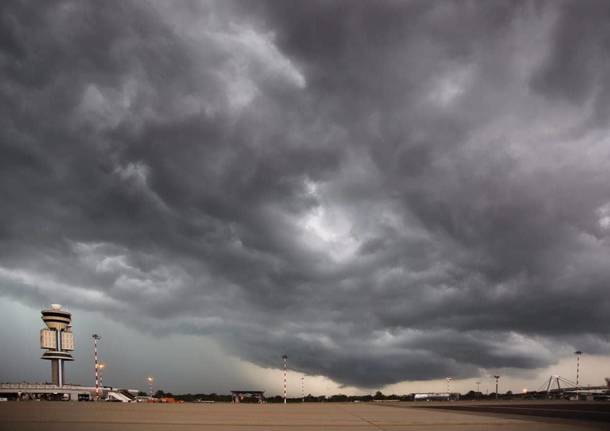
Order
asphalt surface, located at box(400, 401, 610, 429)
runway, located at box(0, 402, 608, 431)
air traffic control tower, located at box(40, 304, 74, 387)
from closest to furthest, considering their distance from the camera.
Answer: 1. runway, located at box(0, 402, 608, 431)
2. asphalt surface, located at box(400, 401, 610, 429)
3. air traffic control tower, located at box(40, 304, 74, 387)

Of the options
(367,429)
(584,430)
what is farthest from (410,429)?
(584,430)

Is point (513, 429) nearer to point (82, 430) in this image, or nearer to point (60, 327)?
point (82, 430)

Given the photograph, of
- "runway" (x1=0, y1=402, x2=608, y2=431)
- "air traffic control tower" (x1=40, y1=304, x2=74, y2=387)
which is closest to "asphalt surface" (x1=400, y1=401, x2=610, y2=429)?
"runway" (x1=0, y1=402, x2=608, y2=431)

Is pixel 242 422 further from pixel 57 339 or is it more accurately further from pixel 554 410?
pixel 57 339

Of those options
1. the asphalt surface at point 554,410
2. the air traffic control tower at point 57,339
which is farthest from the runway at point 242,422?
the air traffic control tower at point 57,339

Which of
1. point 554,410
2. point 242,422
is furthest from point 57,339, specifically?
point 554,410

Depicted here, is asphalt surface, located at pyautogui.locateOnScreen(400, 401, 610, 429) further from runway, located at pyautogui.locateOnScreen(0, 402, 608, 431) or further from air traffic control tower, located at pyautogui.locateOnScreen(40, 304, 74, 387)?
air traffic control tower, located at pyautogui.locateOnScreen(40, 304, 74, 387)

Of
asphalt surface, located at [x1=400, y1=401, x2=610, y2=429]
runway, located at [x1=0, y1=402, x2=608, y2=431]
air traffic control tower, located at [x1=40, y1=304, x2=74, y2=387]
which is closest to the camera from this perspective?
runway, located at [x1=0, y1=402, x2=608, y2=431]

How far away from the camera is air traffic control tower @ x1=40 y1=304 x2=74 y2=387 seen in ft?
524

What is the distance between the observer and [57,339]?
163500mm

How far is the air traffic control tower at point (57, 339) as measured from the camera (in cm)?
15985

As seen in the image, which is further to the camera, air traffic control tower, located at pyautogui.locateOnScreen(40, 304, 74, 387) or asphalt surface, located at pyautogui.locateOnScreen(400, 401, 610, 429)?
air traffic control tower, located at pyautogui.locateOnScreen(40, 304, 74, 387)

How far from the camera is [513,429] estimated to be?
72.4ft

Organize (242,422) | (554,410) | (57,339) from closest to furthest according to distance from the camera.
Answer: (242,422)
(554,410)
(57,339)
